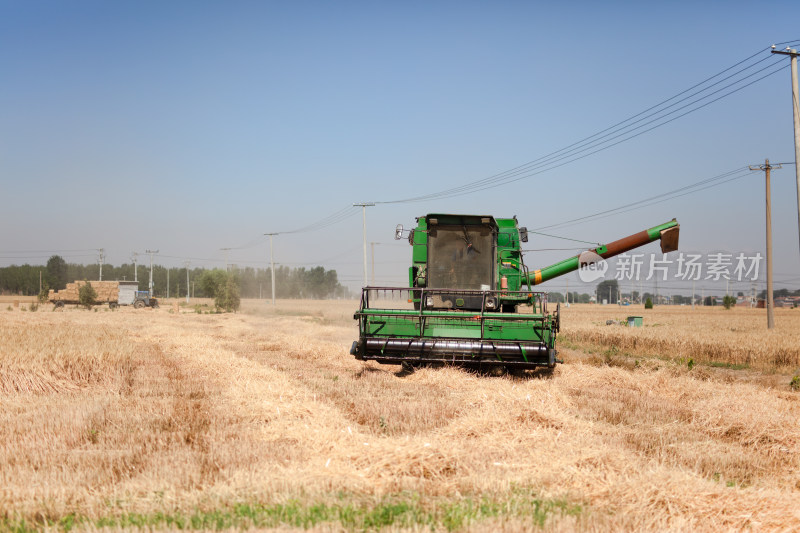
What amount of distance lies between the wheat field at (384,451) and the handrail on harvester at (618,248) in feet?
15.9

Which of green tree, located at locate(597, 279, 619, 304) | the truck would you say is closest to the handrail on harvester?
the truck

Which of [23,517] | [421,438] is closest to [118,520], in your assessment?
[23,517]

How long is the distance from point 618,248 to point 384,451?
12.4 m

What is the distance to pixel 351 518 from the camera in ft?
12.1

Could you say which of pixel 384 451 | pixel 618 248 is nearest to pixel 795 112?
pixel 618 248

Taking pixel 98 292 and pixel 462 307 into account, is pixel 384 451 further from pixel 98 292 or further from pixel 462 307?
pixel 98 292

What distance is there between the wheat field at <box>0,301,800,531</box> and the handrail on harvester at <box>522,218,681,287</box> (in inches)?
190

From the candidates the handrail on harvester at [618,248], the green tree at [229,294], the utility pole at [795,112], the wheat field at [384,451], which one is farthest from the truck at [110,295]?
the utility pole at [795,112]

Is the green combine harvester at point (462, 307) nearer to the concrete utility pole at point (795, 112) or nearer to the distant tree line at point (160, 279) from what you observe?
the concrete utility pole at point (795, 112)

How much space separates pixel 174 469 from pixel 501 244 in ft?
30.2

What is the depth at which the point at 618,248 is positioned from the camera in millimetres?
15766

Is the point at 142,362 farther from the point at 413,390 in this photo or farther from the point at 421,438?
the point at 421,438

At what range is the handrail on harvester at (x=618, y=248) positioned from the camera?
15336 mm

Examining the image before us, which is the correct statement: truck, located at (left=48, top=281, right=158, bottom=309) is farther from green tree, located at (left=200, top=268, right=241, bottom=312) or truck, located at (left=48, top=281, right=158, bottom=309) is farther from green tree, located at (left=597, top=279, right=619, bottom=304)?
green tree, located at (left=597, top=279, right=619, bottom=304)
